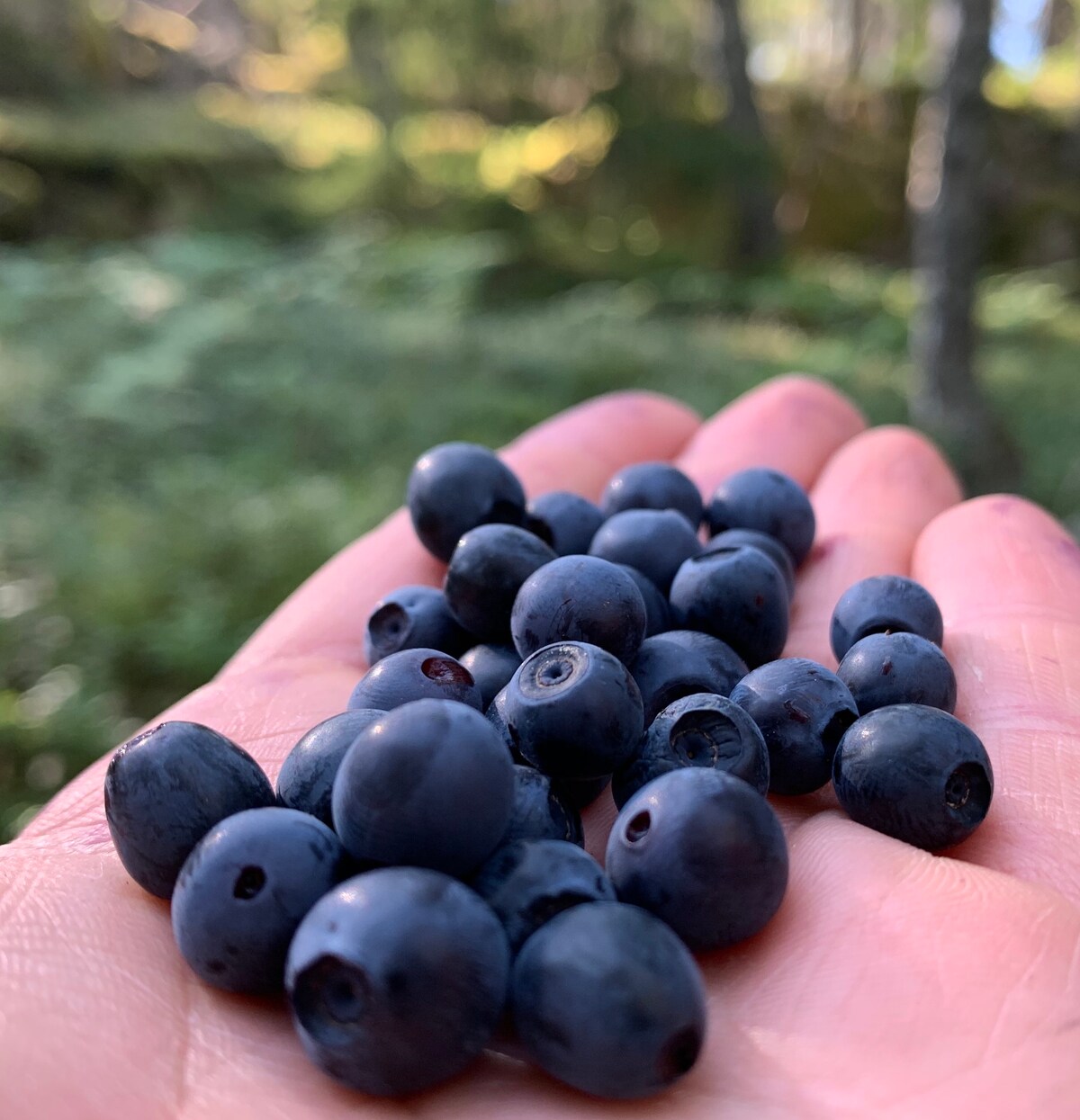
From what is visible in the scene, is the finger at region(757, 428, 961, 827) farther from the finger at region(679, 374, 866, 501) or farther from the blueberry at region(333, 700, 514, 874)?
the blueberry at region(333, 700, 514, 874)

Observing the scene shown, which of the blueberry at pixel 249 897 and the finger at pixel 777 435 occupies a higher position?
the finger at pixel 777 435

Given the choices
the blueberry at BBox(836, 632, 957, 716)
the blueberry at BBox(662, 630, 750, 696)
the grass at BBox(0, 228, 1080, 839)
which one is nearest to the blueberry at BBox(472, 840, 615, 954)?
the blueberry at BBox(662, 630, 750, 696)

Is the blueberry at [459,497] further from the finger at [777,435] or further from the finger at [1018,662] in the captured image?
the finger at [1018,662]

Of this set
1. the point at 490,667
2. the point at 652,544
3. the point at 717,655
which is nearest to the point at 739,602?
the point at 717,655

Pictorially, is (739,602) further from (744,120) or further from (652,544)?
(744,120)

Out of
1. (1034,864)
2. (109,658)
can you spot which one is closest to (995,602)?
(1034,864)

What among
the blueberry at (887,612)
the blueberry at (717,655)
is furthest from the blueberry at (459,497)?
the blueberry at (887,612)
